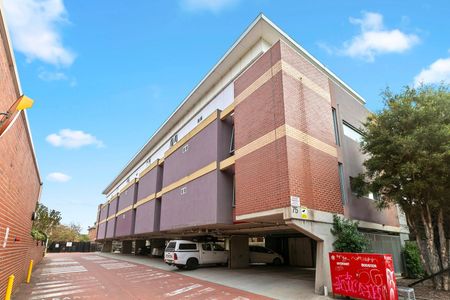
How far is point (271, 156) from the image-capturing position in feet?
41.5

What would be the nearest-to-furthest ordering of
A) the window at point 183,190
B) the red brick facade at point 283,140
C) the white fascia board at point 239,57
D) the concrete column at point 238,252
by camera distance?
the red brick facade at point 283,140 < the white fascia board at point 239,57 < the window at point 183,190 < the concrete column at point 238,252

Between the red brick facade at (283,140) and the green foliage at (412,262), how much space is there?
7102mm

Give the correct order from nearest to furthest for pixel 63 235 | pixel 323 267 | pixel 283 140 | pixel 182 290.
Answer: pixel 323 267, pixel 283 140, pixel 182 290, pixel 63 235

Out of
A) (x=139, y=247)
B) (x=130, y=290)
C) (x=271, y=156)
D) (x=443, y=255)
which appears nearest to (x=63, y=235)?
(x=139, y=247)

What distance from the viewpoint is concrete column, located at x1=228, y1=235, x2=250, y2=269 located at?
2031 centimetres

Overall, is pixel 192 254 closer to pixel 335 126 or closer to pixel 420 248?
pixel 335 126

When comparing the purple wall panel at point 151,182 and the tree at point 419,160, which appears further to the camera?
the purple wall panel at point 151,182

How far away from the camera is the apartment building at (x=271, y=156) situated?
12.2 metres

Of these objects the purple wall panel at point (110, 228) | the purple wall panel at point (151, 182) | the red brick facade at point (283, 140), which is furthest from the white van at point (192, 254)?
the purple wall panel at point (110, 228)

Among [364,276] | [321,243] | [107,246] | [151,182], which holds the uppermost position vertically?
[151,182]

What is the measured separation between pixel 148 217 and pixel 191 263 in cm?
931

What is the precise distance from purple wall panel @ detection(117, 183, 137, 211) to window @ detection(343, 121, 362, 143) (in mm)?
26569

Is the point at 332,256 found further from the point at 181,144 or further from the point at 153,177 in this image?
the point at 153,177

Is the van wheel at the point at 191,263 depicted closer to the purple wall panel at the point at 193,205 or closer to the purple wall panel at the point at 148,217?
the purple wall panel at the point at 193,205
